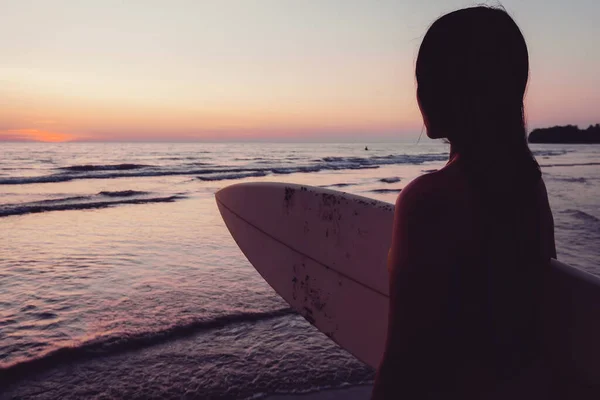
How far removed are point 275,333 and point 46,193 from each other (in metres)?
11.6

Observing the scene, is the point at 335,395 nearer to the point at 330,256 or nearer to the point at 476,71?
the point at 330,256

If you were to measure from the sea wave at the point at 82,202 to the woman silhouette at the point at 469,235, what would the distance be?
9.95 m

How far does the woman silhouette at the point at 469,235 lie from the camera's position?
0.83 meters

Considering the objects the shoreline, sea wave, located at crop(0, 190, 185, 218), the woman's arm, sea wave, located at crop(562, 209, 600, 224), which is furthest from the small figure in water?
sea wave, located at crop(0, 190, 185, 218)

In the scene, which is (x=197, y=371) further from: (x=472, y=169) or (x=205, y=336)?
(x=472, y=169)

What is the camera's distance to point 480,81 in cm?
92

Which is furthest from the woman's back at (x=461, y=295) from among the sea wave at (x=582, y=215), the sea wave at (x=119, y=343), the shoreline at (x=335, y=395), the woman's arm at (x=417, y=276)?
the sea wave at (x=582, y=215)

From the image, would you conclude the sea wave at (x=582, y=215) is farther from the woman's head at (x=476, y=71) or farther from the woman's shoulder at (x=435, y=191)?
the woman's shoulder at (x=435, y=191)

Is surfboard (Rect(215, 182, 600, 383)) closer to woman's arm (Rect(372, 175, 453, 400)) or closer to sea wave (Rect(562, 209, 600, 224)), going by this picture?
woman's arm (Rect(372, 175, 453, 400))

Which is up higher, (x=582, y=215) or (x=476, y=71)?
(x=476, y=71)

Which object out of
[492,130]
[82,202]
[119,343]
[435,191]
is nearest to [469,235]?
[435,191]

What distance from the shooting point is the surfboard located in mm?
2484

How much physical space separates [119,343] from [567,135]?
102864mm

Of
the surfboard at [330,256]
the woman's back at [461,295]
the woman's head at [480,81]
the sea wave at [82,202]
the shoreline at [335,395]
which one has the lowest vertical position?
the shoreline at [335,395]
